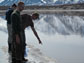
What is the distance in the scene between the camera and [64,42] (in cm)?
1416

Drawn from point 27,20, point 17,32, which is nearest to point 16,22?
point 17,32

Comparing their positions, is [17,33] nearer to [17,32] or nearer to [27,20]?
[17,32]

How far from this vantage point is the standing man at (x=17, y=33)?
315 inches

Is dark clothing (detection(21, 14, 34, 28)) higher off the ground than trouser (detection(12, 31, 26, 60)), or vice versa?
dark clothing (detection(21, 14, 34, 28))

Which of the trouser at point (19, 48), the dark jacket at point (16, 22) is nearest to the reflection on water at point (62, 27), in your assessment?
the trouser at point (19, 48)

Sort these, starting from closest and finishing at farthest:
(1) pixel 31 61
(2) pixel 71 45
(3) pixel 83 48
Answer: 1. (1) pixel 31 61
2. (3) pixel 83 48
3. (2) pixel 71 45

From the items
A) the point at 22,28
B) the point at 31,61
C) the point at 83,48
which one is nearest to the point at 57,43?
the point at 83,48

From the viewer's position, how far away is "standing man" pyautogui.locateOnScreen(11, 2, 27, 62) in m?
8.01

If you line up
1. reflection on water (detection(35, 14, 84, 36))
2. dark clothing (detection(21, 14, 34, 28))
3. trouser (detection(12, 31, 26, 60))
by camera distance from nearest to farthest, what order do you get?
trouser (detection(12, 31, 26, 60)) → dark clothing (detection(21, 14, 34, 28)) → reflection on water (detection(35, 14, 84, 36))

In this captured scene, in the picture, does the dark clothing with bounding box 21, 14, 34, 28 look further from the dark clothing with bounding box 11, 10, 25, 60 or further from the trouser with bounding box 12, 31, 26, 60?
the trouser with bounding box 12, 31, 26, 60

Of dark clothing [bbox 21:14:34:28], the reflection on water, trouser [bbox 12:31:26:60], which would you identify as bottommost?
the reflection on water

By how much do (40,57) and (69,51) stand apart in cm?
161

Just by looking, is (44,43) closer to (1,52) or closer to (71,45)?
(71,45)

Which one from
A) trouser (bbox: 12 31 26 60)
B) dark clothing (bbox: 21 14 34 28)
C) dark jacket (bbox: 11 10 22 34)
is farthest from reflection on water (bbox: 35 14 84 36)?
dark jacket (bbox: 11 10 22 34)
